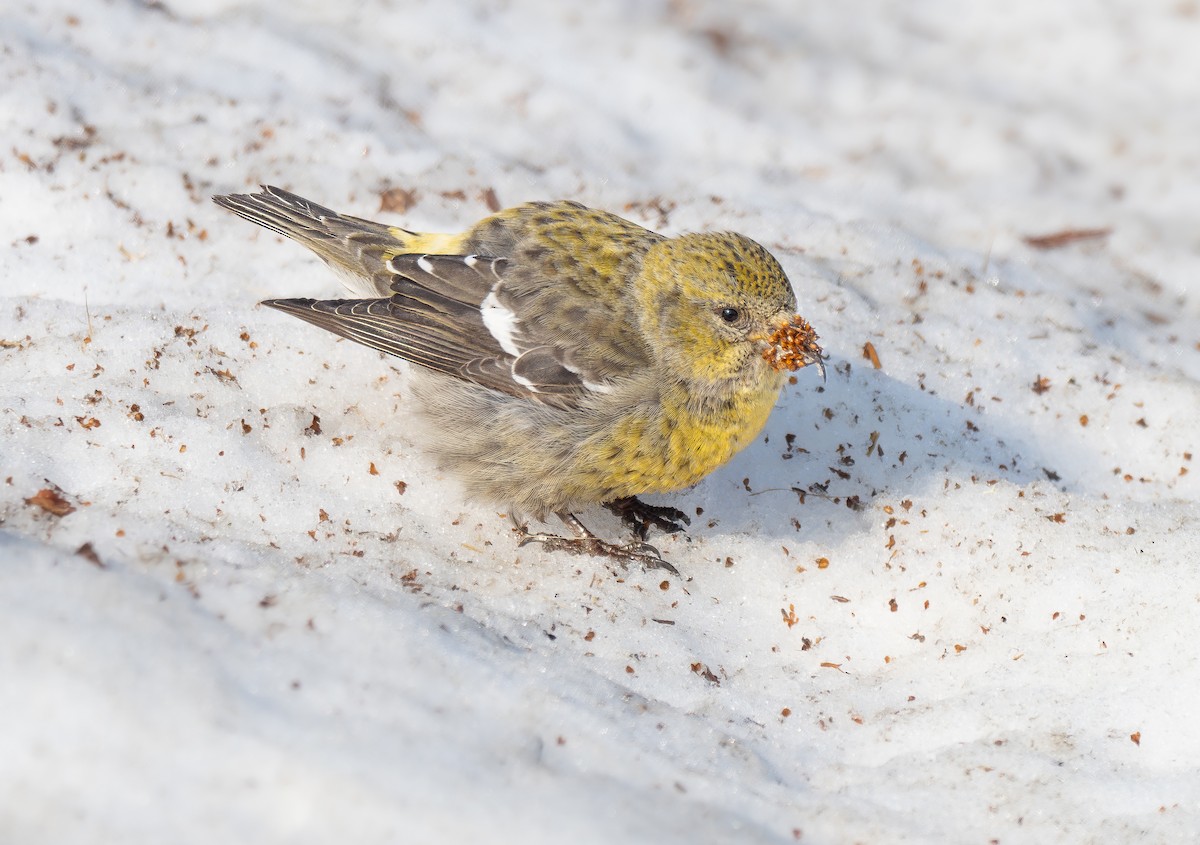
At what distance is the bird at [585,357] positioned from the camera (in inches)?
A: 174

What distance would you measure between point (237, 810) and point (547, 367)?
2126mm

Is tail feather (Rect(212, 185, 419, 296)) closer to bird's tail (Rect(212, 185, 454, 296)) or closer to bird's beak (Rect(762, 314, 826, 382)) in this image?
bird's tail (Rect(212, 185, 454, 296))

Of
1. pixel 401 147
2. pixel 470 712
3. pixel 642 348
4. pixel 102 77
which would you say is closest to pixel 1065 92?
pixel 401 147

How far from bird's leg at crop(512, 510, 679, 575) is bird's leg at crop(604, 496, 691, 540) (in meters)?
0.12

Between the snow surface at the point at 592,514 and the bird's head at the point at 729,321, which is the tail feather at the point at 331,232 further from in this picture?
the bird's head at the point at 729,321

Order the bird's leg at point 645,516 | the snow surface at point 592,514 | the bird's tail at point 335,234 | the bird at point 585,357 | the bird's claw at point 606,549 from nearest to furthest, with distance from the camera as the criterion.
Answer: the snow surface at point 592,514 < the bird at point 585,357 < the bird's claw at point 606,549 < the bird's leg at point 645,516 < the bird's tail at point 335,234

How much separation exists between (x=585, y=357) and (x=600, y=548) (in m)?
0.75

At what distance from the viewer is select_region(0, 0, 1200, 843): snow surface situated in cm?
312

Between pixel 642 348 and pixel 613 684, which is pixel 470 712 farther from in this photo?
pixel 642 348

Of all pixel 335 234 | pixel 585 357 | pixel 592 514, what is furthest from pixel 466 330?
pixel 592 514

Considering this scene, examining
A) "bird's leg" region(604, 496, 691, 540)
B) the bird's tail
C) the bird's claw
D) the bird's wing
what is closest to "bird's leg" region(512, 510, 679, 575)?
the bird's claw

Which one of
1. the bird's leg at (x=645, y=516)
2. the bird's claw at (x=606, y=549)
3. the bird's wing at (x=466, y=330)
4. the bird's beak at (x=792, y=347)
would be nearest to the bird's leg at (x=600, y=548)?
the bird's claw at (x=606, y=549)

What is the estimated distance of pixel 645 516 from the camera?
482 centimetres

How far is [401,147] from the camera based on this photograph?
→ 6.55 meters
